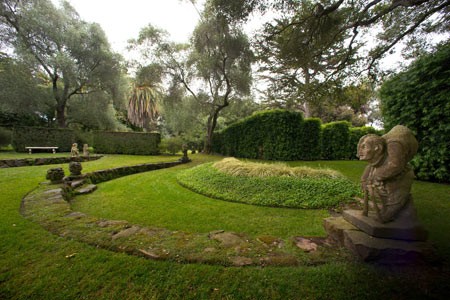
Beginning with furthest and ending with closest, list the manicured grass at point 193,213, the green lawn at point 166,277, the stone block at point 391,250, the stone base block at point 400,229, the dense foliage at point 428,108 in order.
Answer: the dense foliage at point 428,108, the manicured grass at point 193,213, the stone base block at point 400,229, the stone block at point 391,250, the green lawn at point 166,277

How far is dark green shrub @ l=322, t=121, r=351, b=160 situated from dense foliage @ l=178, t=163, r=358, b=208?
460 cm

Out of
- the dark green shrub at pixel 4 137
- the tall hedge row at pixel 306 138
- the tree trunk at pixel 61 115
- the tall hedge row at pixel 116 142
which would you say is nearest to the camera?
the tall hedge row at pixel 306 138

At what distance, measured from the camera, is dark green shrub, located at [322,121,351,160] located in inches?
340

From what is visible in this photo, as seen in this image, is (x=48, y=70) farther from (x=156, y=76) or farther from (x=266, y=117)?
(x=266, y=117)

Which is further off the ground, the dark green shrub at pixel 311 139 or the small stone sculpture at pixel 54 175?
the dark green shrub at pixel 311 139

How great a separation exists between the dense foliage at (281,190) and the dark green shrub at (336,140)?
15.1 ft

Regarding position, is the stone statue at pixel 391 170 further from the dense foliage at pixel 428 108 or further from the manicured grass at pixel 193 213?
the dense foliage at pixel 428 108

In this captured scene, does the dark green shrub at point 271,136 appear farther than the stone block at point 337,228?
Yes

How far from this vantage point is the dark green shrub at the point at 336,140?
8648mm

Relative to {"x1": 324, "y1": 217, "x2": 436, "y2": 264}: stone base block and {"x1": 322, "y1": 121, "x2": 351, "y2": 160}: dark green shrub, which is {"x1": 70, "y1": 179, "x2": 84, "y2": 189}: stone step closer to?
{"x1": 324, "y1": 217, "x2": 436, "y2": 264}: stone base block

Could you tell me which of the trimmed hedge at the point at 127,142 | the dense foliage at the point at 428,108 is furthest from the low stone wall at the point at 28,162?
the dense foliage at the point at 428,108

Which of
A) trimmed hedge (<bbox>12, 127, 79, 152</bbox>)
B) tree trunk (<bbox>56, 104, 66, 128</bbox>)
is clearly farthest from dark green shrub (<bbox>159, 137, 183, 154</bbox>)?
tree trunk (<bbox>56, 104, 66, 128</bbox>)

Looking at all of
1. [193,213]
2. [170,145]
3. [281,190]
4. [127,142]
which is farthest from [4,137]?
[281,190]

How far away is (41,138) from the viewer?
12.2m
